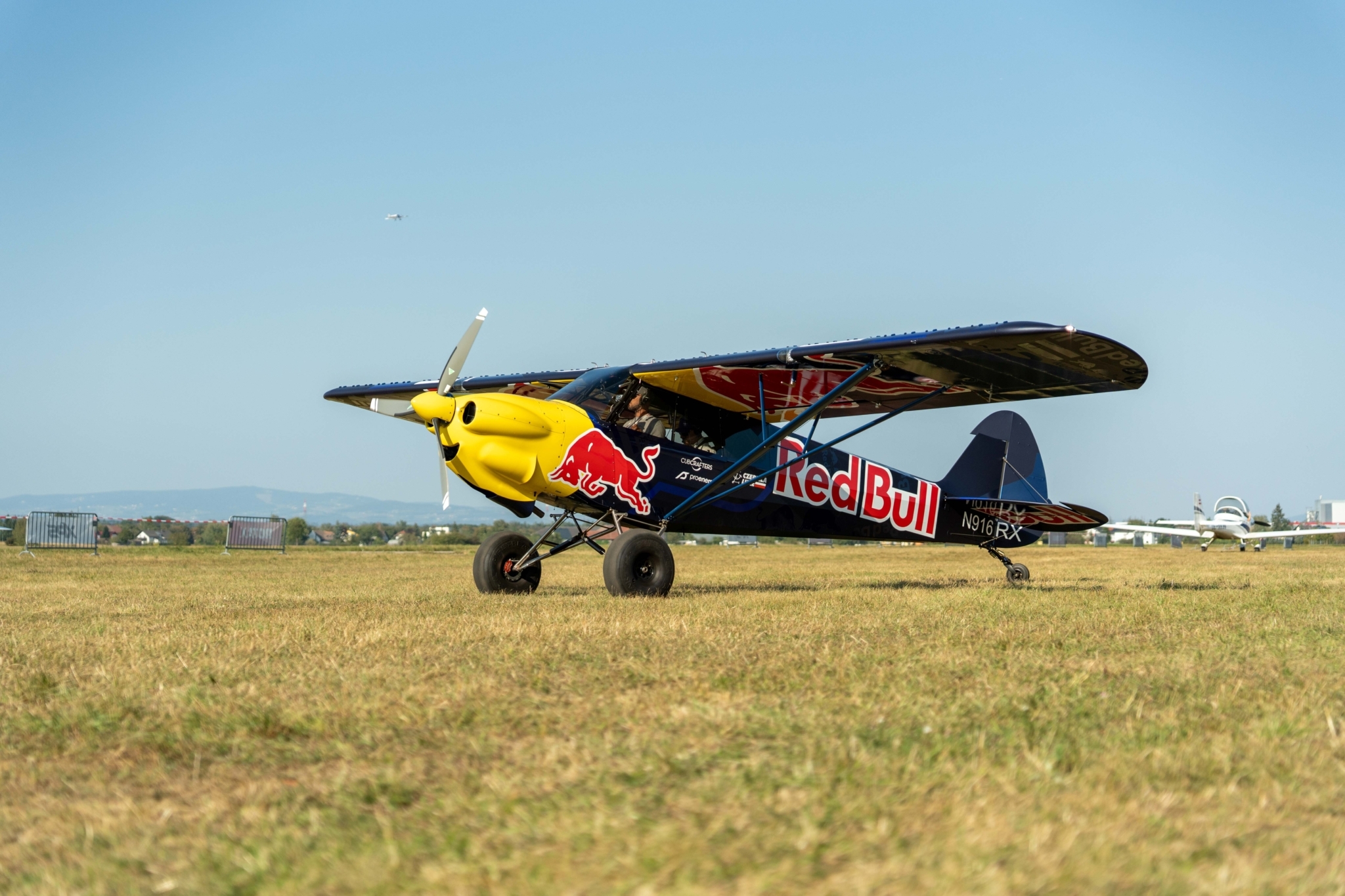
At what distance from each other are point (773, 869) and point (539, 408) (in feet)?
28.4

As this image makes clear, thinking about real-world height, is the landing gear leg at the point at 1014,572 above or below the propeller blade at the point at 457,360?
below

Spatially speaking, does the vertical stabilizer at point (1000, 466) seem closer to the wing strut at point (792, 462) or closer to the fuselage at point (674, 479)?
the fuselage at point (674, 479)

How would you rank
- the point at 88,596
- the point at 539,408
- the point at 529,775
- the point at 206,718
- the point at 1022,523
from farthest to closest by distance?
the point at 1022,523, the point at 88,596, the point at 539,408, the point at 206,718, the point at 529,775

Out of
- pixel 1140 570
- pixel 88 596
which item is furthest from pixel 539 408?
pixel 1140 570

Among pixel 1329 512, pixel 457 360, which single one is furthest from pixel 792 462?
pixel 1329 512

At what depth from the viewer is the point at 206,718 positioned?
411cm

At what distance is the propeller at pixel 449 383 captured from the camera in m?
10.5

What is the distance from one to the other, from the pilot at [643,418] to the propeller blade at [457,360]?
1969 mm

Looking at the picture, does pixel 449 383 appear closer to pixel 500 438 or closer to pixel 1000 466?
pixel 500 438

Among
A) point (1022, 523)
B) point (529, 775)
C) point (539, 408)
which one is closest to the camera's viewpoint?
point (529, 775)

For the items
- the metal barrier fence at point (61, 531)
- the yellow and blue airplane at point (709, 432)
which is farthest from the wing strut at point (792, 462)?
the metal barrier fence at point (61, 531)

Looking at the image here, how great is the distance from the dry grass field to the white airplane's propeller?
10.7ft

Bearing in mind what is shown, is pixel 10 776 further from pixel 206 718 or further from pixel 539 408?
pixel 539 408

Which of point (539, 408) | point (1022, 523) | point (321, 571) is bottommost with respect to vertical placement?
point (321, 571)
